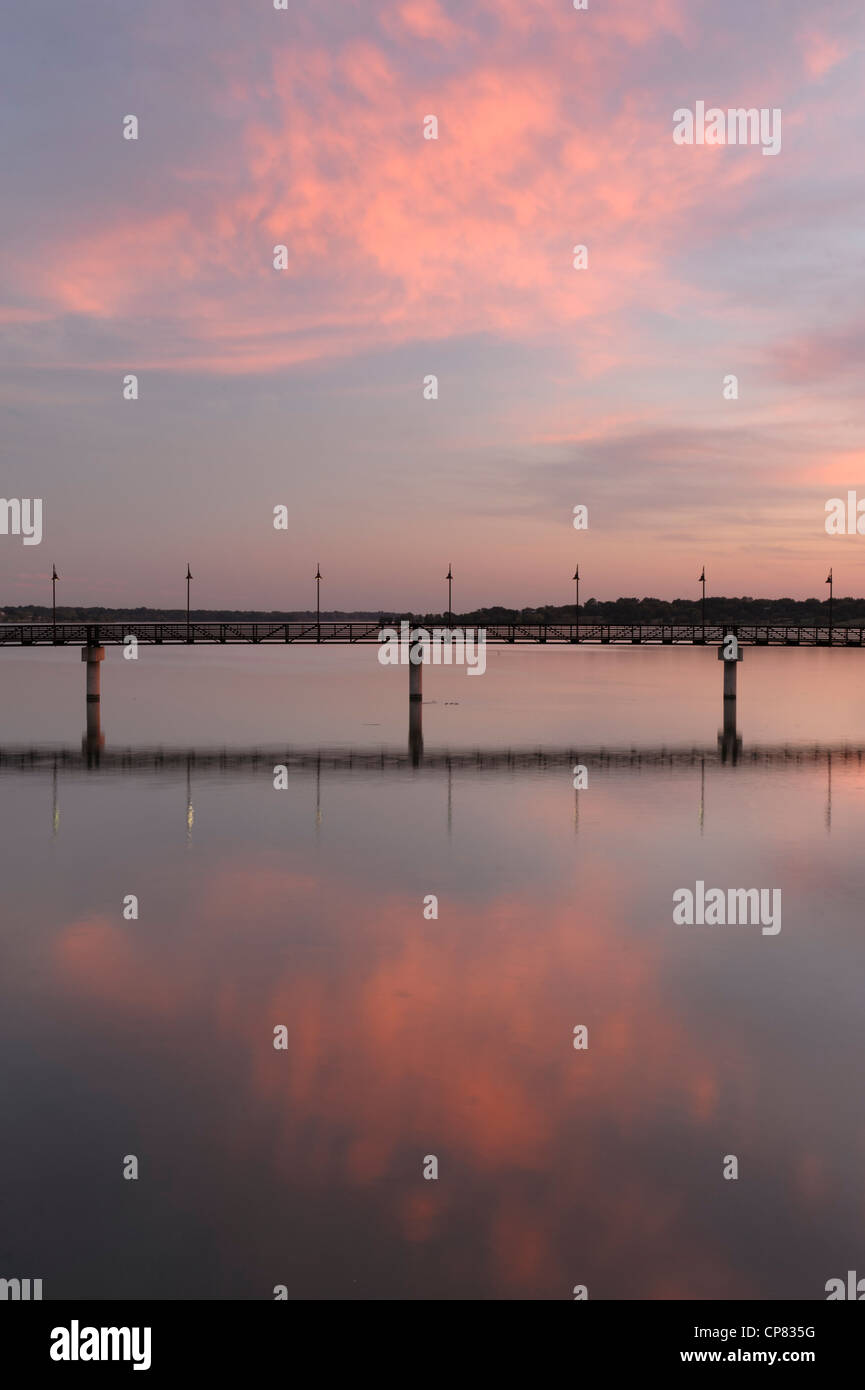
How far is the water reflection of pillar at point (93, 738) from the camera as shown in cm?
6288

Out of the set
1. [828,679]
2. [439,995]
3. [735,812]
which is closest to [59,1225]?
[439,995]

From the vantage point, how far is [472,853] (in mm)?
36281

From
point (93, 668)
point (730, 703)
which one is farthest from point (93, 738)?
point (730, 703)

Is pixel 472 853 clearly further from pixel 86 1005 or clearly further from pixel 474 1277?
pixel 474 1277

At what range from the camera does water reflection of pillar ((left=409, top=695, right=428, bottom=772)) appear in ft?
209

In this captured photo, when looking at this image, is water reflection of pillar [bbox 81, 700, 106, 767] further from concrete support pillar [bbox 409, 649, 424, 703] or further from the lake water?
concrete support pillar [bbox 409, 649, 424, 703]

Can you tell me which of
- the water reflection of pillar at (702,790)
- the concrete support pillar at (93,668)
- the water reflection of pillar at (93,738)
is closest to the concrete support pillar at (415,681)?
the water reflection of pillar at (93,738)

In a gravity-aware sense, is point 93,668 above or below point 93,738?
above

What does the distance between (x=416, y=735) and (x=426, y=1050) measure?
57.4 metres

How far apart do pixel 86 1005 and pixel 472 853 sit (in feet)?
57.1

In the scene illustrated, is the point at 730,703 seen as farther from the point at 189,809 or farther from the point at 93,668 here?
the point at 189,809

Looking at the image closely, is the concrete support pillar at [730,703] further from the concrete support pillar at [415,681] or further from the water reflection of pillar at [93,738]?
the water reflection of pillar at [93,738]

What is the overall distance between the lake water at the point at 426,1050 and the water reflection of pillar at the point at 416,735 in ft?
51.8

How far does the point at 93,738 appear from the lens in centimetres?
7344
